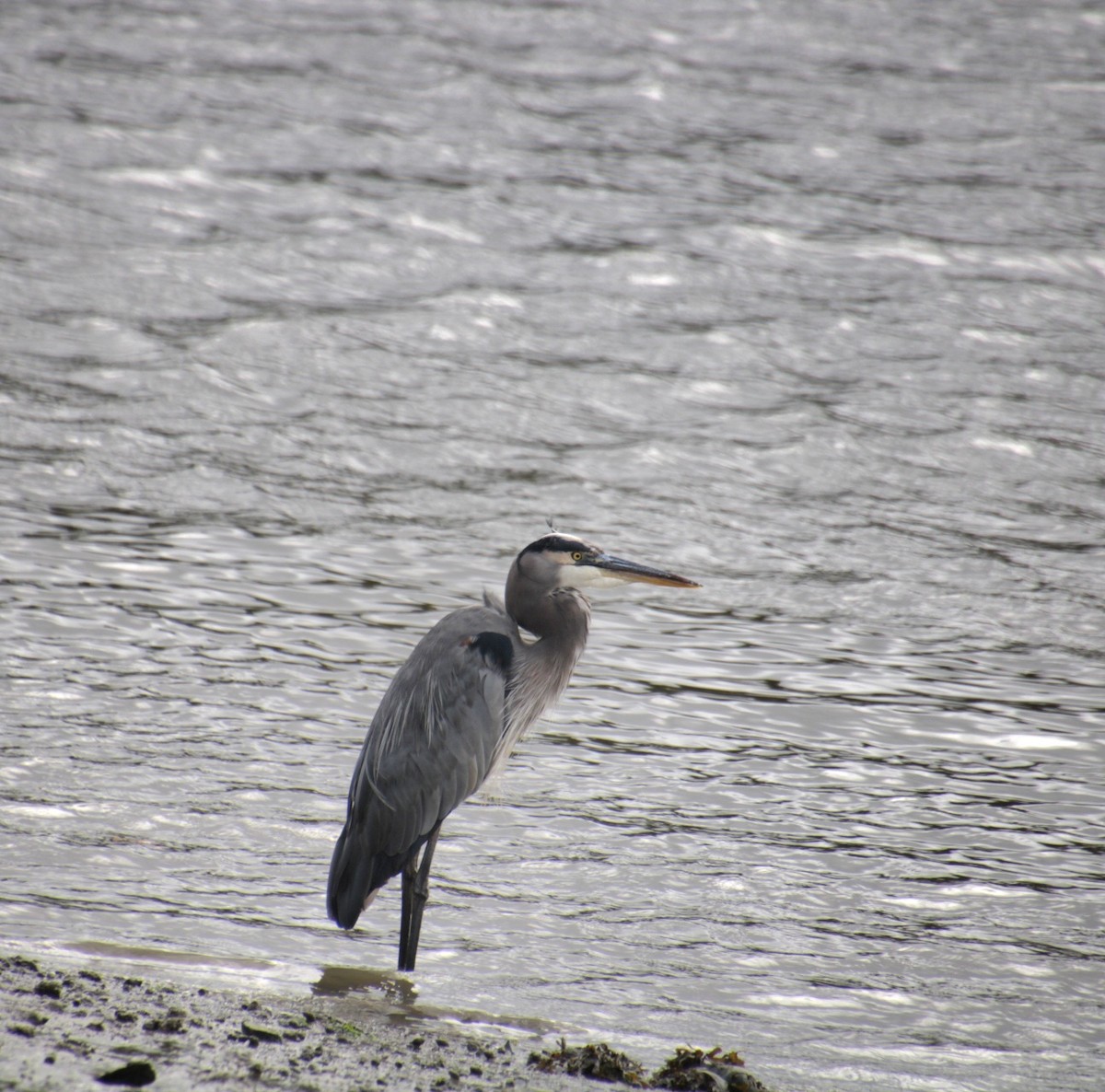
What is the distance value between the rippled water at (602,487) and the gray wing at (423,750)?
252mm

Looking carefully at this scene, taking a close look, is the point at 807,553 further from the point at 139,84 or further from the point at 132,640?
the point at 139,84

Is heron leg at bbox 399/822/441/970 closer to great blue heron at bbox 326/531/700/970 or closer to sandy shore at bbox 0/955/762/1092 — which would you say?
Result: great blue heron at bbox 326/531/700/970

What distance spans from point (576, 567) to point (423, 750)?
0.74 meters

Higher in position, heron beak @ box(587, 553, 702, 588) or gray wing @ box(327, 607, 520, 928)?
heron beak @ box(587, 553, 702, 588)

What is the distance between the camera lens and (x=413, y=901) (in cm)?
471

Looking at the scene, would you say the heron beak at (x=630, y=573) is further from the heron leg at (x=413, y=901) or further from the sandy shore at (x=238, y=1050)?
the sandy shore at (x=238, y=1050)

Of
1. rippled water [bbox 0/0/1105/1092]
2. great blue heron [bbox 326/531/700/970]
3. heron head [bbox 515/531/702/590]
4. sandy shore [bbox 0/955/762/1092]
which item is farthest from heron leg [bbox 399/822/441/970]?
heron head [bbox 515/531/702/590]

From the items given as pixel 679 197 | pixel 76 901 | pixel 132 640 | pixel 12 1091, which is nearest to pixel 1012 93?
pixel 679 197

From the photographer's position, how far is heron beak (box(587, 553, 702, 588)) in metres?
5.21

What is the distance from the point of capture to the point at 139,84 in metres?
14.7

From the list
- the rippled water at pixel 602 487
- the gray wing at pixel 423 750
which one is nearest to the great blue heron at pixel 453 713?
the gray wing at pixel 423 750

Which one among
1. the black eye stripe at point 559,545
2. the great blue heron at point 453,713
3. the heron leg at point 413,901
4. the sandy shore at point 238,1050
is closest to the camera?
the sandy shore at point 238,1050

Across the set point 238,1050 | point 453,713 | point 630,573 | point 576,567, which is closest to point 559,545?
point 576,567

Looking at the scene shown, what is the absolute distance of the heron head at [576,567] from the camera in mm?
5195
